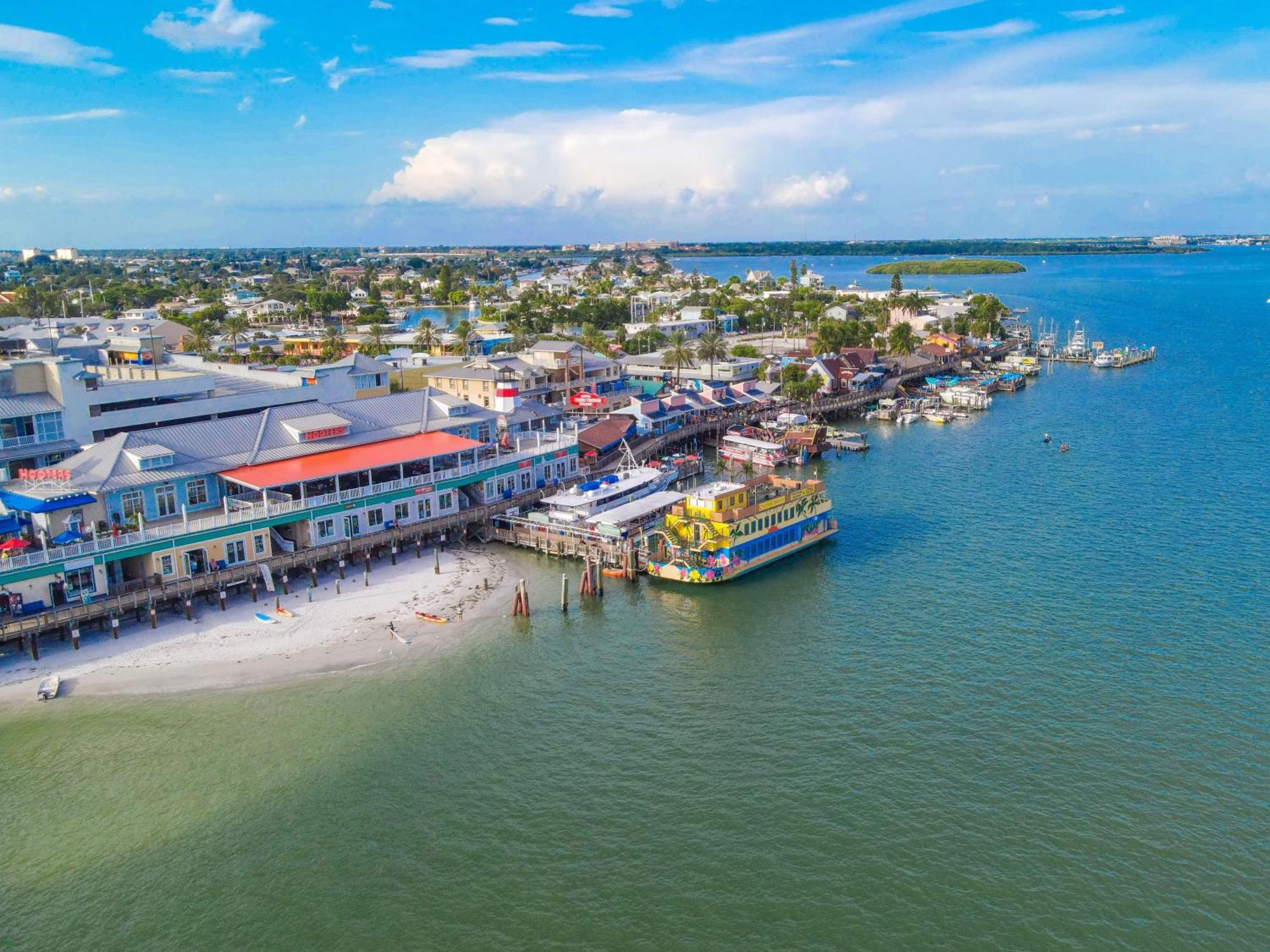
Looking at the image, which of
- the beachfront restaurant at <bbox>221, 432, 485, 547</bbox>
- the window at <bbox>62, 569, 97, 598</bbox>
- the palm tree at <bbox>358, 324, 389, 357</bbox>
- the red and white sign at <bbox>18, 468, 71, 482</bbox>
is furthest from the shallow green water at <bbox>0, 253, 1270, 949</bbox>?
the palm tree at <bbox>358, 324, 389, 357</bbox>

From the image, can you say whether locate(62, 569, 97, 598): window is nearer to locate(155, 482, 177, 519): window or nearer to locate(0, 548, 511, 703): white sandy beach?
locate(0, 548, 511, 703): white sandy beach

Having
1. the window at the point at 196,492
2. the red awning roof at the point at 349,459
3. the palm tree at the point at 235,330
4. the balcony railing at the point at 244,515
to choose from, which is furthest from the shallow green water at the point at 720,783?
the palm tree at the point at 235,330

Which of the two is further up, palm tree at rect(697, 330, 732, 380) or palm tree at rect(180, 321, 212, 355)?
palm tree at rect(180, 321, 212, 355)

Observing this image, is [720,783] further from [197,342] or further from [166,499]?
[197,342]

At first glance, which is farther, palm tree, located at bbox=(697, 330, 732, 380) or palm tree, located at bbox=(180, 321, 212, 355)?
palm tree, located at bbox=(180, 321, 212, 355)

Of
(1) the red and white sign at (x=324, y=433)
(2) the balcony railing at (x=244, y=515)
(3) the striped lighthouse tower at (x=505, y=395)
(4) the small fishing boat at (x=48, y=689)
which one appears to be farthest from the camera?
(3) the striped lighthouse tower at (x=505, y=395)

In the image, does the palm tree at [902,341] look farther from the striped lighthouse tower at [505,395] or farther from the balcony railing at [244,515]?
the balcony railing at [244,515]
